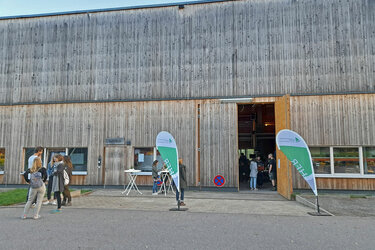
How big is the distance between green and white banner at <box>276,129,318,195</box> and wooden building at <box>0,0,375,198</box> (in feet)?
9.85

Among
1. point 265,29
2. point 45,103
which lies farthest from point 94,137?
point 265,29

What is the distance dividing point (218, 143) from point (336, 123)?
5.47m

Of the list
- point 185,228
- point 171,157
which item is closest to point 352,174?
point 171,157

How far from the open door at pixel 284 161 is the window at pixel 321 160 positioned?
176 centimetres

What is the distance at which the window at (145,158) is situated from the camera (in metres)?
15.0

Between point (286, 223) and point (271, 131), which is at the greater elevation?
point (271, 131)

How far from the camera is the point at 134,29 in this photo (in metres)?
15.6

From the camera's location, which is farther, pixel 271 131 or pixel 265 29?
pixel 271 131

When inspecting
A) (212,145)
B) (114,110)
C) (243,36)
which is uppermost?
(243,36)

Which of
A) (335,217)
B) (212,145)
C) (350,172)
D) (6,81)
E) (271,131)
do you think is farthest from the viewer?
(271,131)

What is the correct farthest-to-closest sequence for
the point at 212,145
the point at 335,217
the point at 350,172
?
the point at 212,145, the point at 350,172, the point at 335,217

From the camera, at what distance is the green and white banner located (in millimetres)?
9000

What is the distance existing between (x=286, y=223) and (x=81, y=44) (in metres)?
13.7

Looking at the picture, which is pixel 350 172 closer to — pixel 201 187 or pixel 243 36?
pixel 201 187
